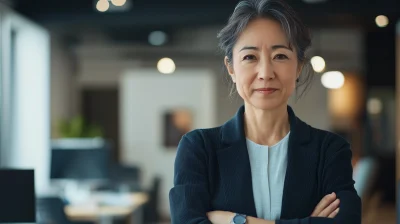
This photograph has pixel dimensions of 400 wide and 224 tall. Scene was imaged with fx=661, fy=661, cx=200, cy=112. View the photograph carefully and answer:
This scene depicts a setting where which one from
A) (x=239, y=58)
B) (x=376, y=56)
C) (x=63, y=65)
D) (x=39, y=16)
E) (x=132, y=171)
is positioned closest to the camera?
(x=239, y=58)

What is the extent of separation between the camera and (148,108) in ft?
41.2

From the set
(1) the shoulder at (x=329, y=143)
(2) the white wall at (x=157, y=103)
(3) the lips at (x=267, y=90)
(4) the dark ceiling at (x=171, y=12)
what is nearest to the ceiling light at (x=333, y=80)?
(2) the white wall at (x=157, y=103)

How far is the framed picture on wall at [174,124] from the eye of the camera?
41.3ft

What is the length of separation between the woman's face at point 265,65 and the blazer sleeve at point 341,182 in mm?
244

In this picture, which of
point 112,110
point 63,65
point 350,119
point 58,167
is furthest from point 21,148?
point 350,119

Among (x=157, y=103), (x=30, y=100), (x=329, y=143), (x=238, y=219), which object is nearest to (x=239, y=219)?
(x=238, y=219)

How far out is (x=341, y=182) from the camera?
2.02m

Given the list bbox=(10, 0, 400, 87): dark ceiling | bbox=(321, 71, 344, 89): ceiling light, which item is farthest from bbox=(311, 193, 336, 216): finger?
bbox=(321, 71, 344, 89): ceiling light

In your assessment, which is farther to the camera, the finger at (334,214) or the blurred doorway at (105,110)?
the blurred doorway at (105,110)

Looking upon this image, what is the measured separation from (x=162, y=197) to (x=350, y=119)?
643 centimetres

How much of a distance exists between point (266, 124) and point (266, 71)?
19 centimetres

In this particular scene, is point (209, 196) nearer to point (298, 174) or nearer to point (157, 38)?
point (298, 174)

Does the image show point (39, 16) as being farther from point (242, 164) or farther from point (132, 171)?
point (242, 164)

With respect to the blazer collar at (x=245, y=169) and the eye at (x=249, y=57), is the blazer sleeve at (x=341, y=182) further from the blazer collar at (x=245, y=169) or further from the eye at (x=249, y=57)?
the eye at (x=249, y=57)
